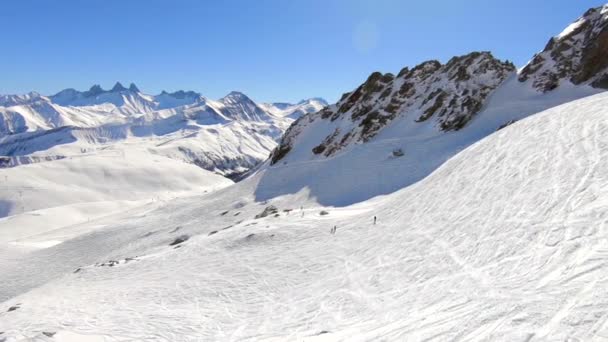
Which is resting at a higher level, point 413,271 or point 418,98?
point 418,98

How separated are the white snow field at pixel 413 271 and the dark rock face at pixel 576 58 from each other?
798 inches

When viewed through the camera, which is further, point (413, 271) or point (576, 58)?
point (576, 58)

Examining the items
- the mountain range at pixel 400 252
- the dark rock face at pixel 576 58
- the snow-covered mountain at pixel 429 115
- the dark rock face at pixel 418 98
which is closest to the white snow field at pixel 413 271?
the mountain range at pixel 400 252

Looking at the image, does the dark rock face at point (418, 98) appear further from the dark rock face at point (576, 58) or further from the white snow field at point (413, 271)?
the white snow field at point (413, 271)

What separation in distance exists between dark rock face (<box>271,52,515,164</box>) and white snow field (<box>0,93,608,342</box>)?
22.5 m

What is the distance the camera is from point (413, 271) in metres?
12.1

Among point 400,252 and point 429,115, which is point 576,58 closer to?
point 429,115

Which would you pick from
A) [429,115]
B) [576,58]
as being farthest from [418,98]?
[576,58]

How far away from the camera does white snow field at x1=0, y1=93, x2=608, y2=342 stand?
24.7 feet

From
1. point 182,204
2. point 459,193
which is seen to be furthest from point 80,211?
point 459,193

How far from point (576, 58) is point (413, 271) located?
44449 millimetres

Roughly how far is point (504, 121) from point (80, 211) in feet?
330

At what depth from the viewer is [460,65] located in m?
54.3

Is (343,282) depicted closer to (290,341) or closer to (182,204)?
(290,341)
